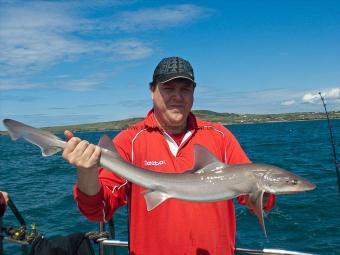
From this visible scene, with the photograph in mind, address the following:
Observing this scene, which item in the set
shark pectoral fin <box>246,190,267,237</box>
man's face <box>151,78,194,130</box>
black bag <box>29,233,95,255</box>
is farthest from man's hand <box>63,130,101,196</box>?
black bag <box>29,233,95,255</box>

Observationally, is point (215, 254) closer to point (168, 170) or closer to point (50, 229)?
point (168, 170)

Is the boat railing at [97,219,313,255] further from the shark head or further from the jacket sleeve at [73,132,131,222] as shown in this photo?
the shark head

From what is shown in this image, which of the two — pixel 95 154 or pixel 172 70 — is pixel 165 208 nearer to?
pixel 95 154

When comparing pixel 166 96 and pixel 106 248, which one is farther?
pixel 106 248

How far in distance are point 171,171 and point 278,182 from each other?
1245mm

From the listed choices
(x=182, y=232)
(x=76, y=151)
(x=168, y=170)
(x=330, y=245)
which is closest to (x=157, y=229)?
(x=182, y=232)

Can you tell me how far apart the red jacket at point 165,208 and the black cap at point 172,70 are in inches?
27.8

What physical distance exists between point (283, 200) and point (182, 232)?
585 inches

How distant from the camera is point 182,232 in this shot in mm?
4594

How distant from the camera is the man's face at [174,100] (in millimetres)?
4969

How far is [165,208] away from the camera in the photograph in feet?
15.3

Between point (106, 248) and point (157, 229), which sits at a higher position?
point (157, 229)

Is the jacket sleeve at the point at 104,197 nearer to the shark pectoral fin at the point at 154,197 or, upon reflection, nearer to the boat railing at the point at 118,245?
the shark pectoral fin at the point at 154,197

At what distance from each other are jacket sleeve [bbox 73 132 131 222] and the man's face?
675 mm
